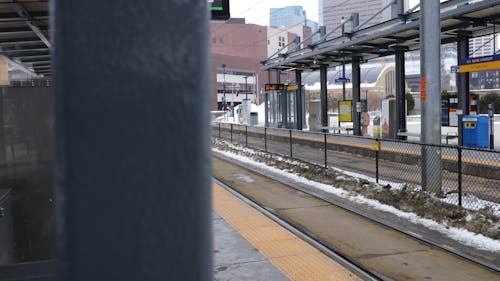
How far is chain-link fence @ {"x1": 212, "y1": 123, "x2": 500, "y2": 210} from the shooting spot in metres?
10.2

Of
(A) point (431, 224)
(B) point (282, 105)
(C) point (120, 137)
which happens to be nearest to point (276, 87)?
(B) point (282, 105)

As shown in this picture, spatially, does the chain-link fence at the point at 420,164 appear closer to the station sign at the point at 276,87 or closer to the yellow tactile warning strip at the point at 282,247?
the yellow tactile warning strip at the point at 282,247

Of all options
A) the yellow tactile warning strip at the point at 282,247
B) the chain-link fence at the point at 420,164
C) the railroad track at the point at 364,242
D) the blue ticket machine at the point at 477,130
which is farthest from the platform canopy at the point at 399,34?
the yellow tactile warning strip at the point at 282,247

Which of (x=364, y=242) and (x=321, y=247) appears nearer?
(x=321, y=247)

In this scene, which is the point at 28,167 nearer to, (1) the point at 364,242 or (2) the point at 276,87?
(1) the point at 364,242

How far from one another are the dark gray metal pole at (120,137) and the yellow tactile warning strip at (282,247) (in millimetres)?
4771

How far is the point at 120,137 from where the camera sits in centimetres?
92

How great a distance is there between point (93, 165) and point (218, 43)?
388 ft

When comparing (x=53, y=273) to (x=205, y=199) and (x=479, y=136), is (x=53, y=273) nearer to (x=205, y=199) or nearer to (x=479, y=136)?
(x=205, y=199)

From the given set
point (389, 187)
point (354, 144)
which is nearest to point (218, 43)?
point (354, 144)

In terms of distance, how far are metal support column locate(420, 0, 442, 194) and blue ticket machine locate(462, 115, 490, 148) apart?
766 centimetres

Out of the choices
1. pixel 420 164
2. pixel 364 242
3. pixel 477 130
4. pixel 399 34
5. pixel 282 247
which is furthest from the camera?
pixel 399 34

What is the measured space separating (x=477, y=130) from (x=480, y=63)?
8.05 feet

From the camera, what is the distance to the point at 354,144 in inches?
793
